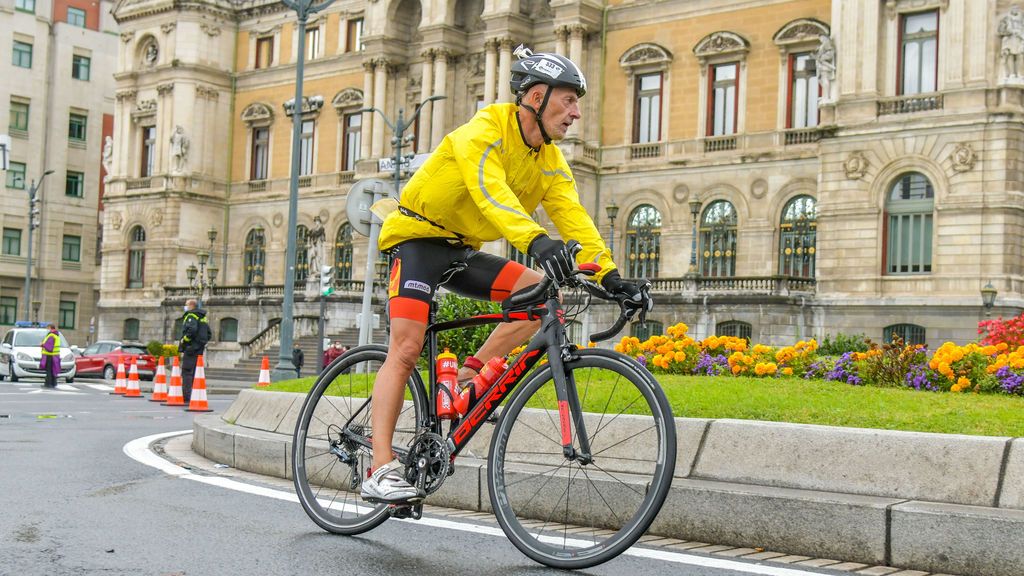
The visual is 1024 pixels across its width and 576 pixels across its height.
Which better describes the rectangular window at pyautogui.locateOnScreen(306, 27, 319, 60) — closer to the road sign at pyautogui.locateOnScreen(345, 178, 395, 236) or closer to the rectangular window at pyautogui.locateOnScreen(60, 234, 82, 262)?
the rectangular window at pyautogui.locateOnScreen(60, 234, 82, 262)

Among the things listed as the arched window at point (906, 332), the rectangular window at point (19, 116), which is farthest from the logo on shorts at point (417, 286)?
the rectangular window at point (19, 116)

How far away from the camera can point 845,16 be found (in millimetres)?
38469

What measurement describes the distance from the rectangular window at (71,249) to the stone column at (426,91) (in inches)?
1221

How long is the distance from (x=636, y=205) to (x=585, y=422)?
138 ft

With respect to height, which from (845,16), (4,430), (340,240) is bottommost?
(4,430)

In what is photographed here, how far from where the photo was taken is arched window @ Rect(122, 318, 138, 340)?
202 feet

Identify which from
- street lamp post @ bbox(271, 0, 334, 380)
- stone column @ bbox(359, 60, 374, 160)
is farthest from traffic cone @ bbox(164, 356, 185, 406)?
stone column @ bbox(359, 60, 374, 160)

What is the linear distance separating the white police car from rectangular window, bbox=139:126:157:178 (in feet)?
91.0

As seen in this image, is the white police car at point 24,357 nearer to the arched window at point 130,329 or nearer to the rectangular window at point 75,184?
the arched window at point 130,329

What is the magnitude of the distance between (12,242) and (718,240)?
4493 cm

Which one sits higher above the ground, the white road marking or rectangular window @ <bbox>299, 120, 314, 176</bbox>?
rectangular window @ <bbox>299, 120, 314, 176</bbox>

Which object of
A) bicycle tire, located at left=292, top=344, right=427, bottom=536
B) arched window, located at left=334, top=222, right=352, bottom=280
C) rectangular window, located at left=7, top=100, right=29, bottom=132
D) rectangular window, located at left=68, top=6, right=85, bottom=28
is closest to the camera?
bicycle tire, located at left=292, top=344, right=427, bottom=536

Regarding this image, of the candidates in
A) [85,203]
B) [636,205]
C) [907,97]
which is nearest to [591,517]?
[907,97]

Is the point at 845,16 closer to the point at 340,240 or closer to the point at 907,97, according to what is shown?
the point at 907,97
